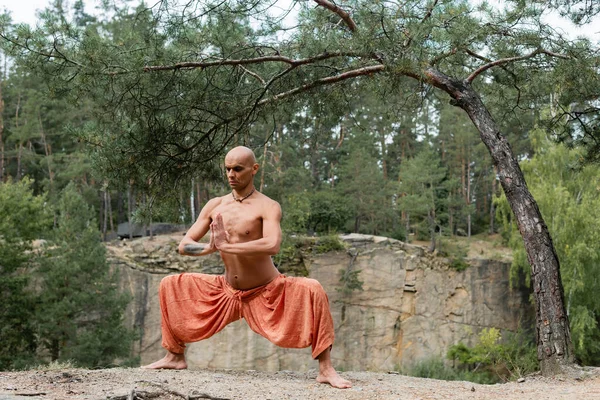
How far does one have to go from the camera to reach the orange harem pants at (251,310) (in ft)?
17.0

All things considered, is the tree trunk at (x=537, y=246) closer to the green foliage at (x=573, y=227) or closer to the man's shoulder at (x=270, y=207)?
the man's shoulder at (x=270, y=207)

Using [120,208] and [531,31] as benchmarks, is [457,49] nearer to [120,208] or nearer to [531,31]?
[531,31]

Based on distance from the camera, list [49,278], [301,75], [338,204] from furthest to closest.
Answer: [338,204], [49,278], [301,75]

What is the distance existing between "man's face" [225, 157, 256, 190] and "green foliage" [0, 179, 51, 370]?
1051cm

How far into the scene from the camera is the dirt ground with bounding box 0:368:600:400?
4.31 meters

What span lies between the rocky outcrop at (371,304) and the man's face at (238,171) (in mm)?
12401

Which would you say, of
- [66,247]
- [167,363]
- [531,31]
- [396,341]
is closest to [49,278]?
[66,247]

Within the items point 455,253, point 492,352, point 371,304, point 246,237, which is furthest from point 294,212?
point 246,237

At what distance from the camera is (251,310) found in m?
5.45

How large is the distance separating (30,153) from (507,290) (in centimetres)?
1708

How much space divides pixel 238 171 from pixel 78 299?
35.0 ft

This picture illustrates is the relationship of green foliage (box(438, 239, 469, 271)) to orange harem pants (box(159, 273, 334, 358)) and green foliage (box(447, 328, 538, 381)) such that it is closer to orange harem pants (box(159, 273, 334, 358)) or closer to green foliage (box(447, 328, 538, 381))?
green foliage (box(447, 328, 538, 381))

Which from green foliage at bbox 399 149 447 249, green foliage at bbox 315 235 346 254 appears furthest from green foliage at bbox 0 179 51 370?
green foliage at bbox 399 149 447 249

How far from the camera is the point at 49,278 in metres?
15.4
